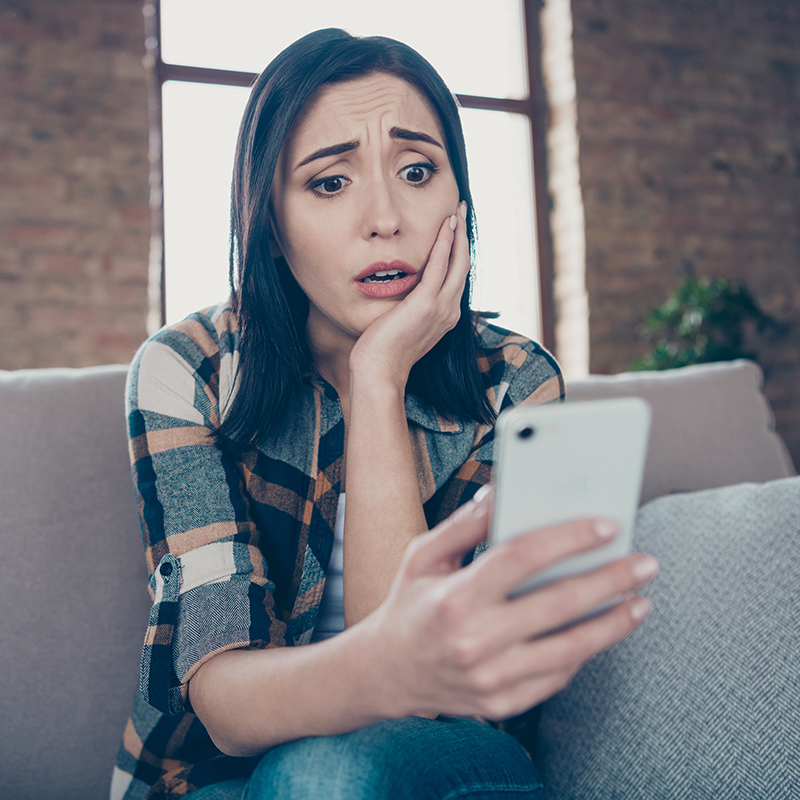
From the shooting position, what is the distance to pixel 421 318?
907mm

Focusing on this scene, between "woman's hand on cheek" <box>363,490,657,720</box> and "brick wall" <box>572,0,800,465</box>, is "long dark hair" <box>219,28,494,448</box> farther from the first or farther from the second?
"brick wall" <box>572,0,800,465</box>

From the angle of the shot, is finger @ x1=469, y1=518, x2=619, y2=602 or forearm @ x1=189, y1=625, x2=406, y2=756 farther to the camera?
forearm @ x1=189, y1=625, x2=406, y2=756

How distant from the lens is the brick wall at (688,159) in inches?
139

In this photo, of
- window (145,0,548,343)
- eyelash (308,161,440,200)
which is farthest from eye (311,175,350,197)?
window (145,0,548,343)

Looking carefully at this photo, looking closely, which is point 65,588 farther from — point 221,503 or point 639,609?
point 639,609

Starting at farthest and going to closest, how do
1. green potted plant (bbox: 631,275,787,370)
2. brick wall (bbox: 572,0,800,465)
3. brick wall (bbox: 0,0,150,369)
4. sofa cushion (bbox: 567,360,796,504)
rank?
1. brick wall (bbox: 572,0,800,465)
2. green potted plant (bbox: 631,275,787,370)
3. brick wall (bbox: 0,0,150,369)
4. sofa cushion (bbox: 567,360,796,504)

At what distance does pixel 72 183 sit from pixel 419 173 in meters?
2.45

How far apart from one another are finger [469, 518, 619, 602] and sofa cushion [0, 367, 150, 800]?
76 centimetres

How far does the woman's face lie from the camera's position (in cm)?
88

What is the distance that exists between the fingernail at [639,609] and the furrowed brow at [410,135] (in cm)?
67

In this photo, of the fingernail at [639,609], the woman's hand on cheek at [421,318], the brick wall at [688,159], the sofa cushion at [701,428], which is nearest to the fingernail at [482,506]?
the fingernail at [639,609]

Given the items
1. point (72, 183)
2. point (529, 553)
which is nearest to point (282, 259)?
point (529, 553)

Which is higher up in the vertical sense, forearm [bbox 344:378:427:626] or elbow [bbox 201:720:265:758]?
forearm [bbox 344:378:427:626]

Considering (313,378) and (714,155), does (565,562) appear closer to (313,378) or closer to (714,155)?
(313,378)
